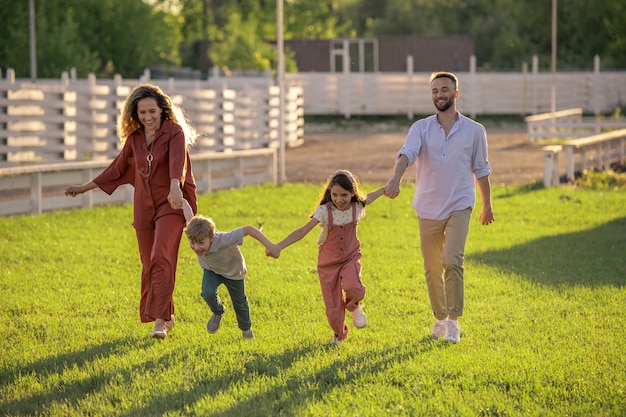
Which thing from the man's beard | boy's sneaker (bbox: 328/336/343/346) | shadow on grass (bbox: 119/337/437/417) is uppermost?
the man's beard

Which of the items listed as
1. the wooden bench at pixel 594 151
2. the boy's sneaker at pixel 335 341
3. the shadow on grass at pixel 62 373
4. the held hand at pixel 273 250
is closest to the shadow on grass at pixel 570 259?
the boy's sneaker at pixel 335 341

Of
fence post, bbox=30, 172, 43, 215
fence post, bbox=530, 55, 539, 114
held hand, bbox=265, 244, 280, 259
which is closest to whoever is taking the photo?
held hand, bbox=265, 244, 280, 259

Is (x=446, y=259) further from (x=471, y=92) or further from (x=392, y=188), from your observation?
(x=471, y=92)

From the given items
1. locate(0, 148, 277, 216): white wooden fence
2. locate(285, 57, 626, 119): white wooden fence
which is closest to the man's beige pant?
locate(0, 148, 277, 216): white wooden fence

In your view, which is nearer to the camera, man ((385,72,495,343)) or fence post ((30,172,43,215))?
man ((385,72,495,343))

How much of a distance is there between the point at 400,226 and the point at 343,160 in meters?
12.9

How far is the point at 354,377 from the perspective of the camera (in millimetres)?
6781

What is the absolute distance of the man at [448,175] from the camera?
7.78 m

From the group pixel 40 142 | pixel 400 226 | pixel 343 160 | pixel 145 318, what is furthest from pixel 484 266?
pixel 343 160

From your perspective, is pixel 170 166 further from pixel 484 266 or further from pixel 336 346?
pixel 484 266

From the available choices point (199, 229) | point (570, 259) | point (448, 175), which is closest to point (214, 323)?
point (199, 229)

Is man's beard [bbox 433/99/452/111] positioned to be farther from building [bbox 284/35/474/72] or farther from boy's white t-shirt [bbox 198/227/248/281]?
building [bbox 284/35/474/72]

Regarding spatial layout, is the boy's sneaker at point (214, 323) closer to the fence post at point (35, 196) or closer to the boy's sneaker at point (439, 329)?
the boy's sneaker at point (439, 329)

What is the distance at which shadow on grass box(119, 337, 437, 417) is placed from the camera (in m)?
6.16
